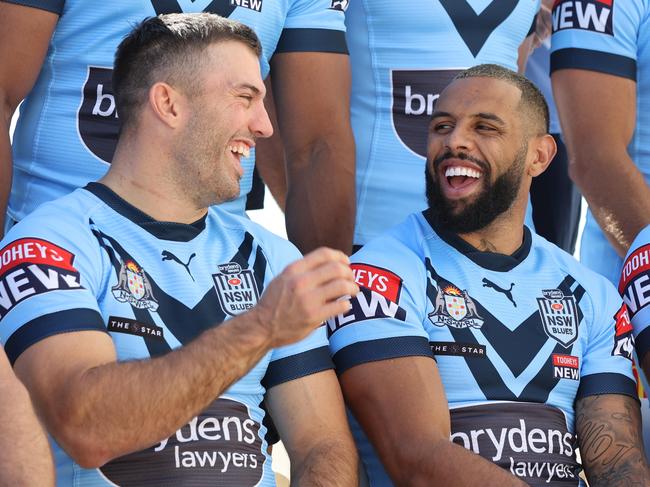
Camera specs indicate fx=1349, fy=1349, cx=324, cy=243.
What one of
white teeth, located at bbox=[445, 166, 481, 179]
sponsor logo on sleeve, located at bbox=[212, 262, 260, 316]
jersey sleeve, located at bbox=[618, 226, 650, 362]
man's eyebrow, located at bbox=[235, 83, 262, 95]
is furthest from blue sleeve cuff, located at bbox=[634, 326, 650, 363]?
man's eyebrow, located at bbox=[235, 83, 262, 95]

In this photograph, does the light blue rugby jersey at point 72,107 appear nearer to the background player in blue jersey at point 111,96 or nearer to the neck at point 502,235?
the background player in blue jersey at point 111,96

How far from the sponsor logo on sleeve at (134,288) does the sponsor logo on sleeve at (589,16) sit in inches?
77.8

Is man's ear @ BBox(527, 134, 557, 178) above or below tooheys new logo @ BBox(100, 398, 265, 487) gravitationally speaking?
above

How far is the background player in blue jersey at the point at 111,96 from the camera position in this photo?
3.71 m

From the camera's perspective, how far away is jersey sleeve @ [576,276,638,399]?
12.5ft

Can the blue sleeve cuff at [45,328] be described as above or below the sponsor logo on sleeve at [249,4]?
below

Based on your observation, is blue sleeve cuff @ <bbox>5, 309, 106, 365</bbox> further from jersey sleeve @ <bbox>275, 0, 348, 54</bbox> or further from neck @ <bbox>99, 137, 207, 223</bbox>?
jersey sleeve @ <bbox>275, 0, 348, 54</bbox>

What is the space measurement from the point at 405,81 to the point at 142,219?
124cm

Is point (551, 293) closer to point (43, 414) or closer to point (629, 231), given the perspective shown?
point (629, 231)

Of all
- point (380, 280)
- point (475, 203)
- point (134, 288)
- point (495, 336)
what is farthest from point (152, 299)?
point (475, 203)

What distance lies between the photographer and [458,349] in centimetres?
365

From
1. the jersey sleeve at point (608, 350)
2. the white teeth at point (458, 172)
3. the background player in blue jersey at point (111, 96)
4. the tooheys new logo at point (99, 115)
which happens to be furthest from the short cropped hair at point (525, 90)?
the tooheys new logo at point (99, 115)

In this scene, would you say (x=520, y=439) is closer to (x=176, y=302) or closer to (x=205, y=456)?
(x=205, y=456)

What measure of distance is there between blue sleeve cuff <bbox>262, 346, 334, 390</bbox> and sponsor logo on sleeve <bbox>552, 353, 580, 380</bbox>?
2.25 feet
